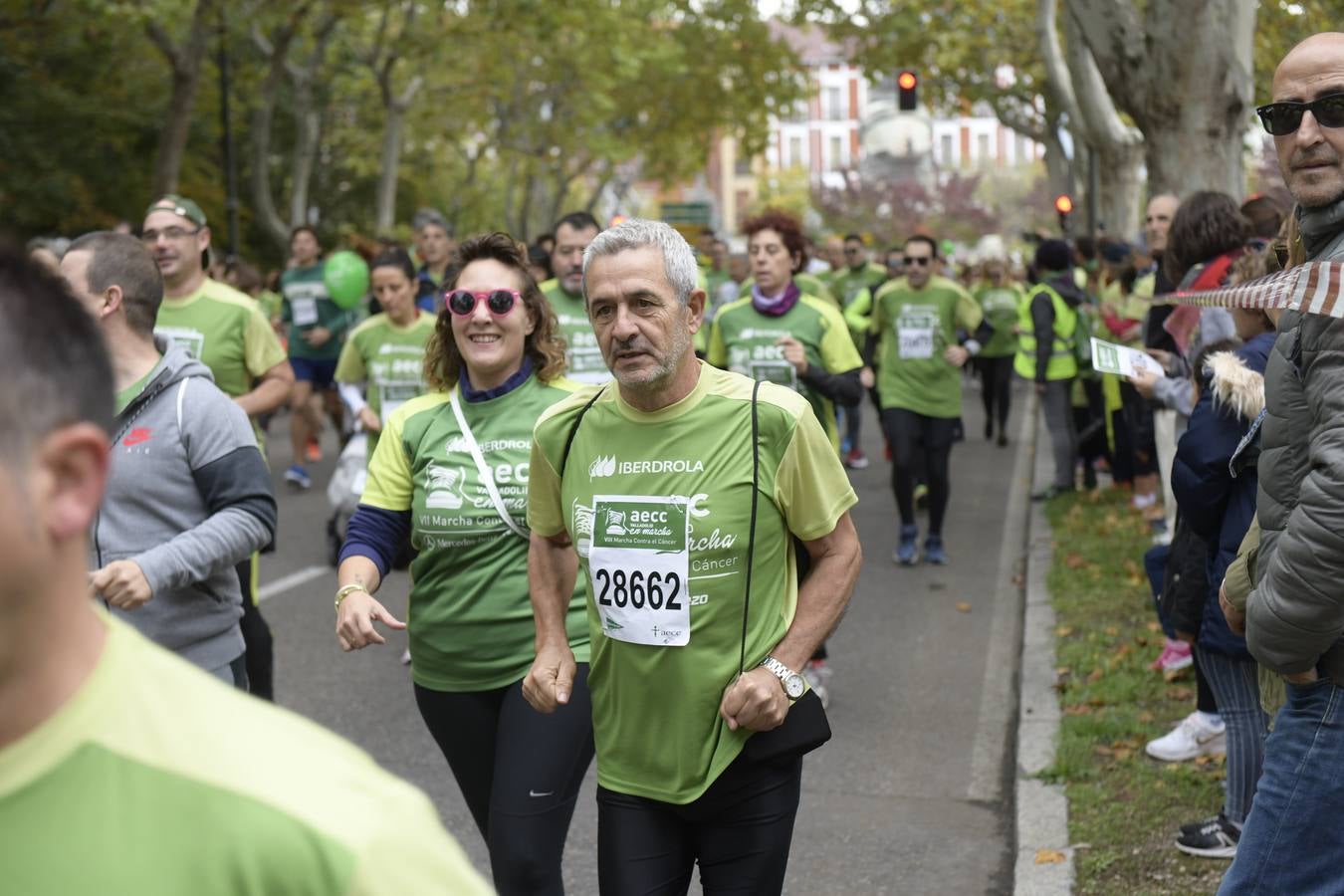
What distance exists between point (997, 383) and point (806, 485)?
49.2 ft

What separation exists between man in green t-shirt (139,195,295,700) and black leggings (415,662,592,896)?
290 centimetres

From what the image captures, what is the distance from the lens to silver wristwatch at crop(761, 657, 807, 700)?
336cm

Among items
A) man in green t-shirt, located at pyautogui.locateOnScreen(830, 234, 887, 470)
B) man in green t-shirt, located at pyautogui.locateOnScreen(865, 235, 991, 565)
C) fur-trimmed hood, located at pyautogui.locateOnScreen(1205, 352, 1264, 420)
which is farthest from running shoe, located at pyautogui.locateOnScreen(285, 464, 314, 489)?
fur-trimmed hood, located at pyautogui.locateOnScreen(1205, 352, 1264, 420)

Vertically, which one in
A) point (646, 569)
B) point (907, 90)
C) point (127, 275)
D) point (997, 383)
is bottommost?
point (997, 383)

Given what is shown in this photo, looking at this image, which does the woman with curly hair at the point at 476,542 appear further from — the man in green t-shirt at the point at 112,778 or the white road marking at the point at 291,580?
the white road marking at the point at 291,580

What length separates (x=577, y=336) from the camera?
901 cm

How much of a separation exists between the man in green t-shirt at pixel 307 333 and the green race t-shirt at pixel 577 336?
5.10 m

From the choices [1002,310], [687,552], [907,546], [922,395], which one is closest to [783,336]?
[922,395]

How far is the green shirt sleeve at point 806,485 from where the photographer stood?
11.3 feet

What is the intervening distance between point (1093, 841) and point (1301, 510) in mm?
2687

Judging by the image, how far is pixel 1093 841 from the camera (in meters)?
5.37

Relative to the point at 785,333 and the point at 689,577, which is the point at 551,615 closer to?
the point at 689,577

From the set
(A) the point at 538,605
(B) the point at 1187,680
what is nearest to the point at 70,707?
(A) the point at 538,605

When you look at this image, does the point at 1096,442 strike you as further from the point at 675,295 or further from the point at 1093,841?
the point at 675,295
